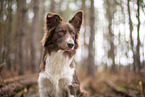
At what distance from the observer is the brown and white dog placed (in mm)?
2588

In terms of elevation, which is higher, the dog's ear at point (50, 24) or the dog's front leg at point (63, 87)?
the dog's ear at point (50, 24)

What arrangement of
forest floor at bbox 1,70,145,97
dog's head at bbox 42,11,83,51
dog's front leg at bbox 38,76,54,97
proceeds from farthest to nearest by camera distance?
forest floor at bbox 1,70,145,97 → dog's head at bbox 42,11,83,51 → dog's front leg at bbox 38,76,54,97

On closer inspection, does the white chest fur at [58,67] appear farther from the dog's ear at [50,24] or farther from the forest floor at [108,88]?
the forest floor at [108,88]

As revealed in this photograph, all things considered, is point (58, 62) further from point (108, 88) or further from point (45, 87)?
point (108, 88)

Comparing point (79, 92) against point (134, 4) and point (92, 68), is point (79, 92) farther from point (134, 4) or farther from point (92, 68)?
point (92, 68)

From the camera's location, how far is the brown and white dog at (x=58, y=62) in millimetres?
2588

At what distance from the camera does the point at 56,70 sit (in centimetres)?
264

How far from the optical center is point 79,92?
112 inches

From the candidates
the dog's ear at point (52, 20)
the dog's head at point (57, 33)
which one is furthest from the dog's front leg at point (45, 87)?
the dog's ear at point (52, 20)

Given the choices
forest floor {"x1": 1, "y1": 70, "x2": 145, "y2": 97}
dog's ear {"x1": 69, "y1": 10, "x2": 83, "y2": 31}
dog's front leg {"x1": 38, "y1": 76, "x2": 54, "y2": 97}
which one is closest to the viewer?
dog's front leg {"x1": 38, "y1": 76, "x2": 54, "y2": 97}

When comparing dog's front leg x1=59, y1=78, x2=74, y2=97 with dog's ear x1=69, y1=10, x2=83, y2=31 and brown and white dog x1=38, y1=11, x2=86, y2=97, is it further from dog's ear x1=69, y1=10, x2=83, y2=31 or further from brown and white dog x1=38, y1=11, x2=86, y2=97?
dog's ear x1=69, y1=10, x2=83, y2=31

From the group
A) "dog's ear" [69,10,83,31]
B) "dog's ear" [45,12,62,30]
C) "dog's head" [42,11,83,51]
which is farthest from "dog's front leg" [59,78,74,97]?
"dog's ear" [69,10,83,31]

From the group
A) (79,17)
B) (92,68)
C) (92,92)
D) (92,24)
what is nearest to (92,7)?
(92,24)

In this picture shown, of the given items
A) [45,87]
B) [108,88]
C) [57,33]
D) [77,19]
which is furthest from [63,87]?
[108,88]
